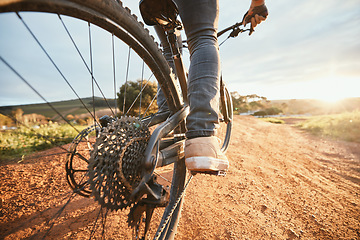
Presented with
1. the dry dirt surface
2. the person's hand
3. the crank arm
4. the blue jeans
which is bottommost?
the dry dirt surface

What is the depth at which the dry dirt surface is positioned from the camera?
52.4 inches

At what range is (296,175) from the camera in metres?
2.46

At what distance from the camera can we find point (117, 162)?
29.2 inches

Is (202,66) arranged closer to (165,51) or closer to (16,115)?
(165,51)

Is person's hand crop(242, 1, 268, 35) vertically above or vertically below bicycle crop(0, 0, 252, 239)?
above

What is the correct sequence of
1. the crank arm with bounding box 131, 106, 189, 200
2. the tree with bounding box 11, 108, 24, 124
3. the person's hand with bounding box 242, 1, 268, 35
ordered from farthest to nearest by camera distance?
the person's hand with bounding box 242, 1, 268, 35 → the crank arm with bounding box 131, 106, 189, 200 → the tree with bounding box 11, 108, 24, 124

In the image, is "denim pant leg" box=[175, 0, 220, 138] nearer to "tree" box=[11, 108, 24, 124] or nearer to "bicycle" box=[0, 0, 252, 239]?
"bicycle" box=[0, 0, 252, 239]

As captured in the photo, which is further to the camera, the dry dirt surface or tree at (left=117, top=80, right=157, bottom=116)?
tree at (left=117, top=80, right=157, bottom=116)

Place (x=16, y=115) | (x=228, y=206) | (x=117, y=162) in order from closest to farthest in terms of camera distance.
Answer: (x=117, y=162), (x=16, y=115), (x=228, y=206)

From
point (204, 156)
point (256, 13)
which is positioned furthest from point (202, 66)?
point (256, 13)

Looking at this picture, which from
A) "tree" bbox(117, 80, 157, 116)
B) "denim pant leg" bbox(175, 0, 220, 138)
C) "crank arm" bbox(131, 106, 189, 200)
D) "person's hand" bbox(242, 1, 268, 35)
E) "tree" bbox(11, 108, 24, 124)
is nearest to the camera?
"tree" bbox(11, 108, 24, 124)

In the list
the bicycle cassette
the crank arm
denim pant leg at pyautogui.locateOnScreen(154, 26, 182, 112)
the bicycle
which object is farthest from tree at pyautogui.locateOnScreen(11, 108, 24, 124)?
denim pant leg at pyautogui.locateOnScreen(154, 26, 182, 112)

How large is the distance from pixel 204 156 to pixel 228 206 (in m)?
1.07

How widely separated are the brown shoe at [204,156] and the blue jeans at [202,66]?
0.05 meters
